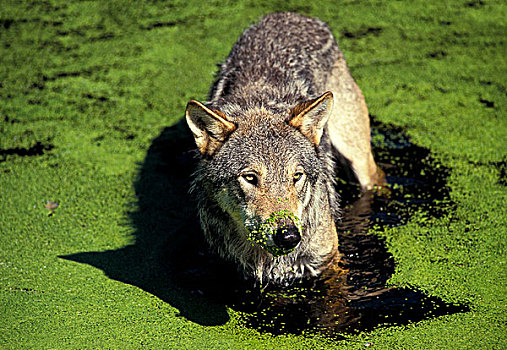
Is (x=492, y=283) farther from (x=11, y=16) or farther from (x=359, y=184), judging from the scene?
(x=11, y=16)

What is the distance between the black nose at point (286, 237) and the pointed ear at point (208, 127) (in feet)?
3.23

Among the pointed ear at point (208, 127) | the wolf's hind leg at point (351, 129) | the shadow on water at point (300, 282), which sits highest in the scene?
the pointed ear at point (208, 127)

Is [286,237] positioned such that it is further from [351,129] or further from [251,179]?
[351,129]

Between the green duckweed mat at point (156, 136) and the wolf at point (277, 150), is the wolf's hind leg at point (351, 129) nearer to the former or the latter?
the wolf at point (277, 150)

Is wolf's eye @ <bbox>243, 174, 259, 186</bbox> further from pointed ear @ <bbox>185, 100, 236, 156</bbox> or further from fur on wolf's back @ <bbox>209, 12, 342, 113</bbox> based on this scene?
fur on wolf's back @ <bbox>209, 12, 342, 113</bbox>

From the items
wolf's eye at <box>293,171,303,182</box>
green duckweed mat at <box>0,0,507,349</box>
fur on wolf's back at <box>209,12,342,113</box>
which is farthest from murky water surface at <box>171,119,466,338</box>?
fur on wolf's back at <box>209,12,342,113</box>

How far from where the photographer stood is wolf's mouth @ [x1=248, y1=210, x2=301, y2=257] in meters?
3.40

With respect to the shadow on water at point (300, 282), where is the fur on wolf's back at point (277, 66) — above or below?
above

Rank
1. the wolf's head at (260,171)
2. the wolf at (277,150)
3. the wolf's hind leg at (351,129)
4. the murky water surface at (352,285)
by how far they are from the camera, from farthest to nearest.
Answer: the wolf's hind leg at (351,129) → the murky water surface at (352,285) → the wolf at (277,150) → the wolf's head at (260,171)

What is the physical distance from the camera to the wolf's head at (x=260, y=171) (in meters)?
3.57

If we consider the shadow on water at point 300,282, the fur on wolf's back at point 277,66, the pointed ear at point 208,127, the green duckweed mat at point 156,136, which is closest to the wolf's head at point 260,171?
the pointed ear at point 208,127

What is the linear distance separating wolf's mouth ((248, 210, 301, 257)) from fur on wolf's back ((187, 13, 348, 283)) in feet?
0.61

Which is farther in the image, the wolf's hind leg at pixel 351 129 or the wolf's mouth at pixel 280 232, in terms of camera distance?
the wolf's hind leg at pixel 351 129

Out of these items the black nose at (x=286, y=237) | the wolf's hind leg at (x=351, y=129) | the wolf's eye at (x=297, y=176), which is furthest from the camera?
the wolf's hind leg at (x=351, y=129)
